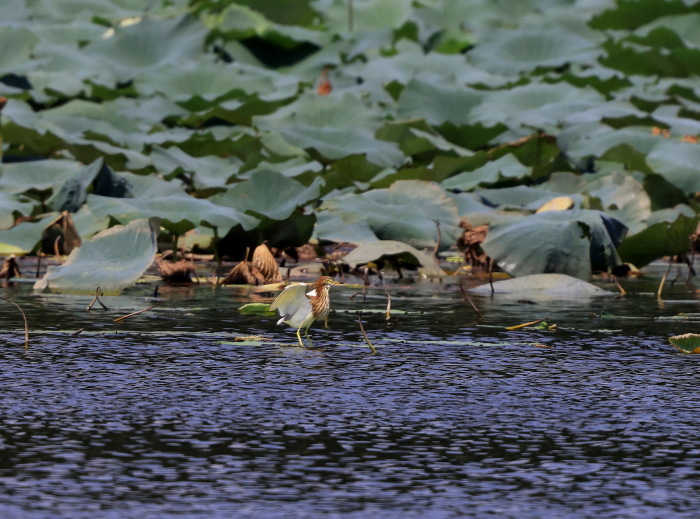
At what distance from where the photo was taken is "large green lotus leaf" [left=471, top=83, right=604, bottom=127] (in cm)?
718

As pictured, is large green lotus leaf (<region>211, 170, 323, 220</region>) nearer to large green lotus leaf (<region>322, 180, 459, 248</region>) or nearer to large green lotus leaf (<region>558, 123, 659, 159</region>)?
large green lotus leaf (<region>322, 180, 459, 248</region>)

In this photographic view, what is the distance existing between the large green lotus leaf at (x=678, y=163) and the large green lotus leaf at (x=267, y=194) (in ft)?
5.42

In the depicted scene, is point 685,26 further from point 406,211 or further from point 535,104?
point 406,211

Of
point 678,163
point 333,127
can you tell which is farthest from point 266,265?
point 333,127

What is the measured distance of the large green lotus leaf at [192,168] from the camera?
18.8 ft

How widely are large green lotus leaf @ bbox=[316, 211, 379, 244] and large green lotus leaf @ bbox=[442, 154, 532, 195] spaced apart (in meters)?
A: 1.06

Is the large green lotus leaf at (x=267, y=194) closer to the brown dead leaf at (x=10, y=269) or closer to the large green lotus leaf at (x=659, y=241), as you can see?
the brown dead leaf at (x=10, y=269)

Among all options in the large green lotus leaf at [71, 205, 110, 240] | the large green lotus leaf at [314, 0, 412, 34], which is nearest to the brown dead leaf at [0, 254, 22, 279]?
the large green lotus leaf at [71, 205, 110, 240]

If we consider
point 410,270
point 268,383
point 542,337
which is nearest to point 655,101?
point 410,270

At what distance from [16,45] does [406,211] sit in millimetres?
5489

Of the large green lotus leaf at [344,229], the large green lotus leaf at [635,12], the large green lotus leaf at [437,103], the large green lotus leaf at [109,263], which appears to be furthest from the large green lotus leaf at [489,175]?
the large green lotus leaf at [635,12]

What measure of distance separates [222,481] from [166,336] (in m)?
1.27

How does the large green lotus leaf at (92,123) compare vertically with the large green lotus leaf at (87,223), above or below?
above

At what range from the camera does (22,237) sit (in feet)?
15.7
